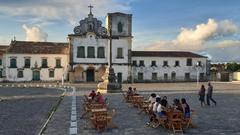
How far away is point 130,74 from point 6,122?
169 feet

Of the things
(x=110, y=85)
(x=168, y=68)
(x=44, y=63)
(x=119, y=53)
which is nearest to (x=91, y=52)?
(x=119, y=53)

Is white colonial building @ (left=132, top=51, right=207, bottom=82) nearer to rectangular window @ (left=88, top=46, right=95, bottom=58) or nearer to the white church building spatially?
the white church building

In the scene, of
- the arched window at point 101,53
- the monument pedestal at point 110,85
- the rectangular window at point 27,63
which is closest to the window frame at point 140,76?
the arched window at point 101,53

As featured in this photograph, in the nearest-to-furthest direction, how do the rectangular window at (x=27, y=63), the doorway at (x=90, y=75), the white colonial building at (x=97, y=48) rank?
the white colonial building at (x=97, y=48) < the rectangular window at (x=27, y=63) < the doorway at (x=90, y=75)

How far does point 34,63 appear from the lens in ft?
213

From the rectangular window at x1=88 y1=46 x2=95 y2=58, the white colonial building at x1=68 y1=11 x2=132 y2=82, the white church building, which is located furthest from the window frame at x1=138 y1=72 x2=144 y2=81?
the rectangular window at x1=88 y1=46 x2=95 y2=58

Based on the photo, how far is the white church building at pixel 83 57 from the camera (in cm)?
6444

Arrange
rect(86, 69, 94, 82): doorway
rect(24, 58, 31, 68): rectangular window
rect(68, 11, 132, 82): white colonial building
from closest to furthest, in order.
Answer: rect(68, 11, 132, 82): white colonial building → rect(24, 58, 31, 68): rectangular window → rect(86, 69, 94, 82): doorway

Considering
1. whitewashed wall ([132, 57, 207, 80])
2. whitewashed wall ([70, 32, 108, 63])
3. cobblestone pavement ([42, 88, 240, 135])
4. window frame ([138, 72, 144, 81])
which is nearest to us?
cobblestone pavement ([42, 88, 240, 135])

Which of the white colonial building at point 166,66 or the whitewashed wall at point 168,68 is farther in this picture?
the whitewashed wall at point 168,68

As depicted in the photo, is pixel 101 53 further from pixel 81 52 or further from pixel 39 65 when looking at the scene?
pixel 39 65

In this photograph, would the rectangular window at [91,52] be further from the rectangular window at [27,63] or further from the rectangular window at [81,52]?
the rectangular window at [27,63]

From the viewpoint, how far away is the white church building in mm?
64438

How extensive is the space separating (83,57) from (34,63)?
7.81 meters
